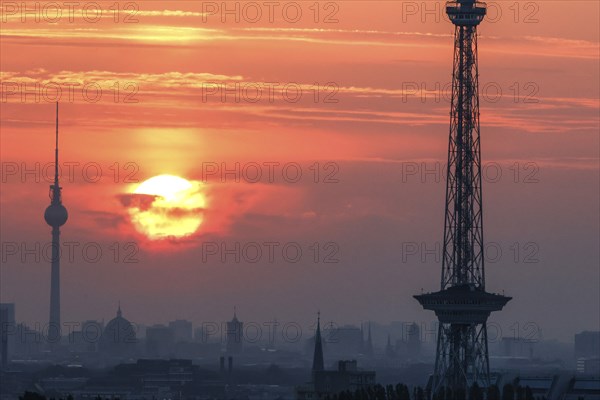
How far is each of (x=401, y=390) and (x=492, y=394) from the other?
1316cm

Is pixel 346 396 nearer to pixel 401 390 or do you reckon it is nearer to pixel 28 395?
pixel 401 390

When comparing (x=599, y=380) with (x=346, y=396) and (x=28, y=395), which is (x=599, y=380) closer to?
(x=346, y=396)

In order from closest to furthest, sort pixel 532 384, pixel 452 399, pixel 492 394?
pixel 492 394 → pixel 452 399 → pixel 532 384

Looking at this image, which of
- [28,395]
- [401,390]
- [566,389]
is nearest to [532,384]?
[566,389]

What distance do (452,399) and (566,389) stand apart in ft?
43.6

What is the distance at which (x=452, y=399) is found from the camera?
171 metres

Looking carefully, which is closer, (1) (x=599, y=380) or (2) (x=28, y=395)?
(2) (x=28, y=395)

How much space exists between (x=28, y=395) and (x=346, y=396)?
2564cm

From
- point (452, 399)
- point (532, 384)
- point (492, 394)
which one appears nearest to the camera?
point (492, 394)

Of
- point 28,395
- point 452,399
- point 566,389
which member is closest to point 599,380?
point 566,389

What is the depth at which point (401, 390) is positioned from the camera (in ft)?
561

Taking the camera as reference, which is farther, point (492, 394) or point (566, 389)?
point (566, 389)

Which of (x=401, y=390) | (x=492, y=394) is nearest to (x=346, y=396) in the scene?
(x=401, y=390)

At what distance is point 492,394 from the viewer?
159 m
